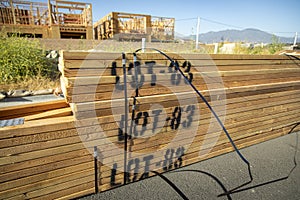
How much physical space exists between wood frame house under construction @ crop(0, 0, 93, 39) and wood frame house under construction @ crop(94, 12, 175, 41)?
3.85 ft

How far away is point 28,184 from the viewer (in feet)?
5.13

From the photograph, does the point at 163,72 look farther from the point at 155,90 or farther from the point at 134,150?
the point at 134,150

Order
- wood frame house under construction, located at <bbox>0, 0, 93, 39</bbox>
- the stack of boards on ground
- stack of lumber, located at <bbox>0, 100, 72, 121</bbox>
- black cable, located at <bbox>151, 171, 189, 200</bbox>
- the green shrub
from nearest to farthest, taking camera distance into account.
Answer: the stack of boards on ground < stack of lumber, located at <bbox>0, 100, 72, 121</bbox> < black cable, located at <bbox>151, 171, 189, 200</bbox> < the green shrub < wood frame house under construction, located at <bbox>0, 0, 93, 39</bbox>

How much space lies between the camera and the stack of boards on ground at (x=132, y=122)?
1.52 metres

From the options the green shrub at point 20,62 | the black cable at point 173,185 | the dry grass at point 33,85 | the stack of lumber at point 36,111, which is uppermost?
the green shrub at point 20,62

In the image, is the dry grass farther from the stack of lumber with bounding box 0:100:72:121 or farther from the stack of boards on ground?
the stack of boards on ground

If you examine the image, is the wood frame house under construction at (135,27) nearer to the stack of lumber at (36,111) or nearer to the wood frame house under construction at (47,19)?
the wood frame house under construction at (47,19)

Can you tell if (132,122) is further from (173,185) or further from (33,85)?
(33,85)

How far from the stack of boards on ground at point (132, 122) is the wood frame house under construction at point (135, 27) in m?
9.31

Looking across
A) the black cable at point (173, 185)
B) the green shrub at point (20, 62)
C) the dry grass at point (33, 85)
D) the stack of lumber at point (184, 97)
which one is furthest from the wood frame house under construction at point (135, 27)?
the black cable at point (173, 185)

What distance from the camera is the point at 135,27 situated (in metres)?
11.4

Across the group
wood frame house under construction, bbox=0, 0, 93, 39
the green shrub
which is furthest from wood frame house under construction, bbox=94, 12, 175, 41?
the green shrub

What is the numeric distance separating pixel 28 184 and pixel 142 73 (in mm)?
1387

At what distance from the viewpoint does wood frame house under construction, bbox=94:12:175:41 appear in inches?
421
